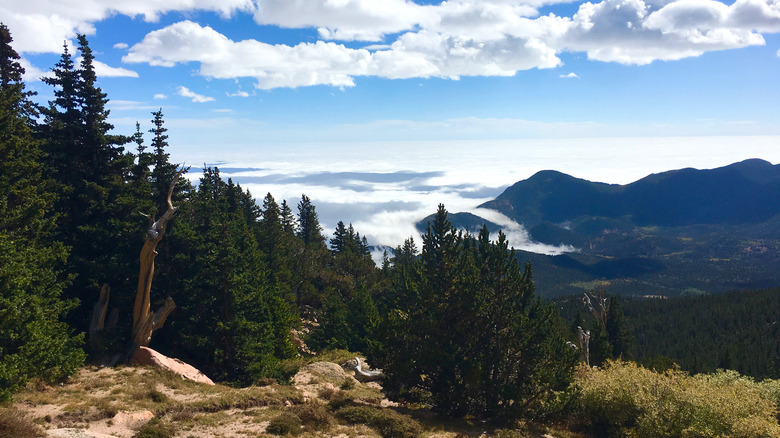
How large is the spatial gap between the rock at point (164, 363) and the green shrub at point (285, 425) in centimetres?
919

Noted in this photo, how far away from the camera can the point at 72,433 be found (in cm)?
1586

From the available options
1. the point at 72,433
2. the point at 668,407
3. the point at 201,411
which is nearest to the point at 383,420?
the point at 201,411

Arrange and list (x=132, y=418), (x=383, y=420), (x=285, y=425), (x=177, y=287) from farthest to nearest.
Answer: (x=177, y=287) → (x=383, y=420) → (x=285, y=425) → (x=132, y=418)

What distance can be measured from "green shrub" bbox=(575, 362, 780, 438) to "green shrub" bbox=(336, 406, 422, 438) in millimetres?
12674

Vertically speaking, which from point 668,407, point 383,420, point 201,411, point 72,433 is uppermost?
point 72,433

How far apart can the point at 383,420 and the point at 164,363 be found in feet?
50.9

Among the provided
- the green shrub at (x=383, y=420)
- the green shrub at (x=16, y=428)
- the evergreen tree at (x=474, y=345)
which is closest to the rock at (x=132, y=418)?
the green shrub at (x=16, y=428)

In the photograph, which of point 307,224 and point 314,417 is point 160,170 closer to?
point 314,417

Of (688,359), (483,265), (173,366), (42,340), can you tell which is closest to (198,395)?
(173,366)

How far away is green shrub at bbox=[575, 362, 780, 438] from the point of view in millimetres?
21259

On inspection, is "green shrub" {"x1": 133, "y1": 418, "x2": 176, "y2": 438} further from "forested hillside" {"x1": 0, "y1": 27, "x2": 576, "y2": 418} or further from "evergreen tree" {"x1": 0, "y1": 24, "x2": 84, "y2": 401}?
"forested hillside" {"x1": 0, "y1": 27, "x2": 576, "y2": 418}

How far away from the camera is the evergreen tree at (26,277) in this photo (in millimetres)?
18250

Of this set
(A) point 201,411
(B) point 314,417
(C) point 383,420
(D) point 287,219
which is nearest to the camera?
(B) point 314,417

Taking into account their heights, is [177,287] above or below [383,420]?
above
